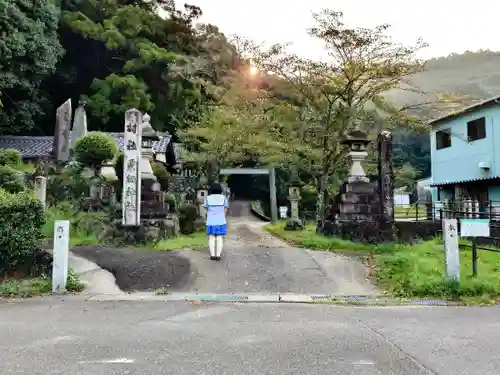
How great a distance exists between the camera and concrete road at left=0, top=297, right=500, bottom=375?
13.5 ft

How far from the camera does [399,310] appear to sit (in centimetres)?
662

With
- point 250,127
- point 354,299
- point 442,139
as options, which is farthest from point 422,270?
point 442,139

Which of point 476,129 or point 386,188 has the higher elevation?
point 476,129

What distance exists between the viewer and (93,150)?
48.8 feet

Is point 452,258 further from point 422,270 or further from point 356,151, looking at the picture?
point 356,151

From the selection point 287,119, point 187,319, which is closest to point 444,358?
point 187,319

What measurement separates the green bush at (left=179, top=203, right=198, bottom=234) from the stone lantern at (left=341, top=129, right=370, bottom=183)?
5.41 metres

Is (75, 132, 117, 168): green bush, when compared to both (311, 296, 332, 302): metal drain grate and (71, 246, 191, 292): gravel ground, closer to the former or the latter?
(71, 246, 191, 292): gravel ground

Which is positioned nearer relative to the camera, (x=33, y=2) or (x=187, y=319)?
(x=187, y=319)

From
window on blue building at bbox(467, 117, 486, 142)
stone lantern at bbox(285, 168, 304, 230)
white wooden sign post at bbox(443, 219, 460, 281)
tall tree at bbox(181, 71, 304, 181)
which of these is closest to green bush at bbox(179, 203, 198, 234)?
tall tree at bbox(181, 71, 304, 181)

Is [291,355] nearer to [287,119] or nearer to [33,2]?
[287,119]

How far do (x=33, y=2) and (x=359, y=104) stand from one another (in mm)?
18854

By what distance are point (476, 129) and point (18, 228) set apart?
2006 centimetres

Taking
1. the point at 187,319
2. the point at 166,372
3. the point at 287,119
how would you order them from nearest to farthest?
the point at 166,372
the point at 187,319
the point at 287,119
